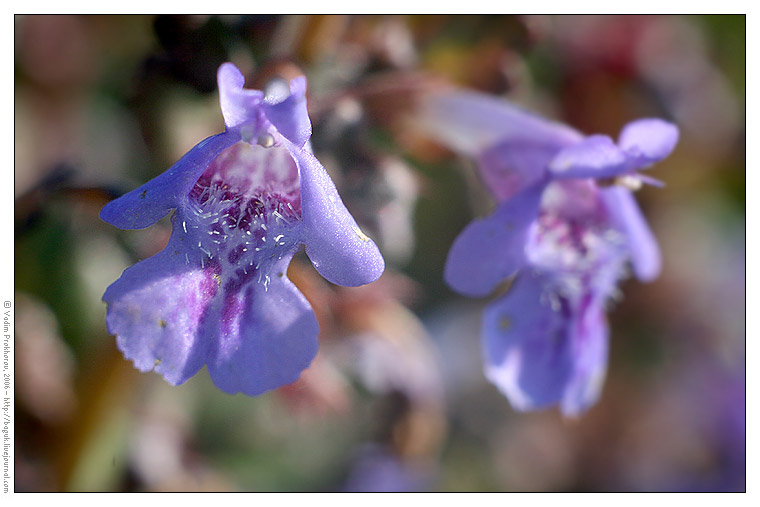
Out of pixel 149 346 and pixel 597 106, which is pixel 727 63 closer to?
pixel 597 106

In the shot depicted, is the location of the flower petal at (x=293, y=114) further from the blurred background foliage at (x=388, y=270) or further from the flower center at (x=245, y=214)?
the blurred background foliage at (x=388, y=270)

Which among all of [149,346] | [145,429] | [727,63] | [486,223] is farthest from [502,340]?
[727,63]

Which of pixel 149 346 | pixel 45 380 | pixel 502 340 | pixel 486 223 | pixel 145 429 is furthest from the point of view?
pixel 145 429

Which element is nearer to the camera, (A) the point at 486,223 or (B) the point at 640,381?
(A) the point at 486,223

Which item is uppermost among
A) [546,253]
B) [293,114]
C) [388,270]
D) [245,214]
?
[293,114]

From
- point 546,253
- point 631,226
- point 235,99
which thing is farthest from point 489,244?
point 235,99

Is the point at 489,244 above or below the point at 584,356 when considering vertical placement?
above

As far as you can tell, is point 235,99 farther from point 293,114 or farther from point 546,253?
point 546,253

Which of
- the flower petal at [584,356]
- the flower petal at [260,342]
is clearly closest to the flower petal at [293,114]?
the flower petal at [260,342]
